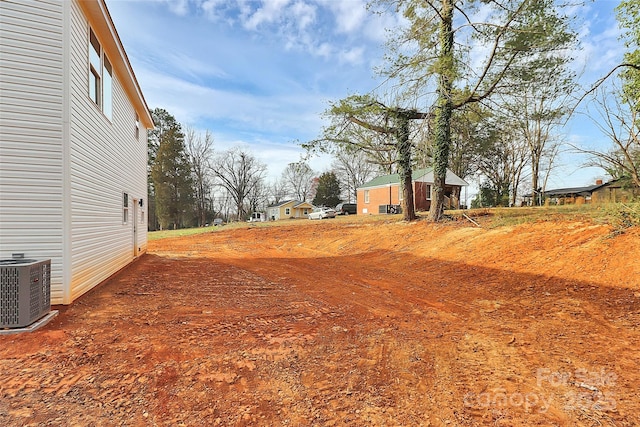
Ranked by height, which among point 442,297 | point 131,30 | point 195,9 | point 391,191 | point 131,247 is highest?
point 195,9

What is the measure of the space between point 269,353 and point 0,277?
3.35 m

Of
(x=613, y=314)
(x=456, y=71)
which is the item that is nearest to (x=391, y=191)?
(x=456, y=71)

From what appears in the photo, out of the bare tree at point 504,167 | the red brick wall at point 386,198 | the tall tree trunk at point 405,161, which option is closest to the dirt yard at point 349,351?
the tall tree trunk at point 405,161

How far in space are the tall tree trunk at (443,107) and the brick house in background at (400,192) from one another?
12.5 metres

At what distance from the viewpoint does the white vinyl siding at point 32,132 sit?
4.58m

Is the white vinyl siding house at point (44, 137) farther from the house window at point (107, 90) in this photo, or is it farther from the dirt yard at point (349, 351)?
the house window at point (107, 90)

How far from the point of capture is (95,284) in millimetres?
6055

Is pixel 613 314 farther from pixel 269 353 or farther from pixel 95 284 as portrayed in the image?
pixel 95 284

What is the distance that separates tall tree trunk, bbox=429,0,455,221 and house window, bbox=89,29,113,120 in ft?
32.5

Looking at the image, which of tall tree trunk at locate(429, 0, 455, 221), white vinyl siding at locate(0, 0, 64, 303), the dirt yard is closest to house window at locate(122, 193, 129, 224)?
the dirt yard

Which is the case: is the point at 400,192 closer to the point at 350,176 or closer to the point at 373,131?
the point at 373,131

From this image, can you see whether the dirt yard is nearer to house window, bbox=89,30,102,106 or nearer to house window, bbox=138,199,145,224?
house window, bbox=89,30,102,106

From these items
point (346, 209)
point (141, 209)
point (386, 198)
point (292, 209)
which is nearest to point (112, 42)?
point (141, 209)

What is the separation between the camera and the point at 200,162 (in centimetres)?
4116
